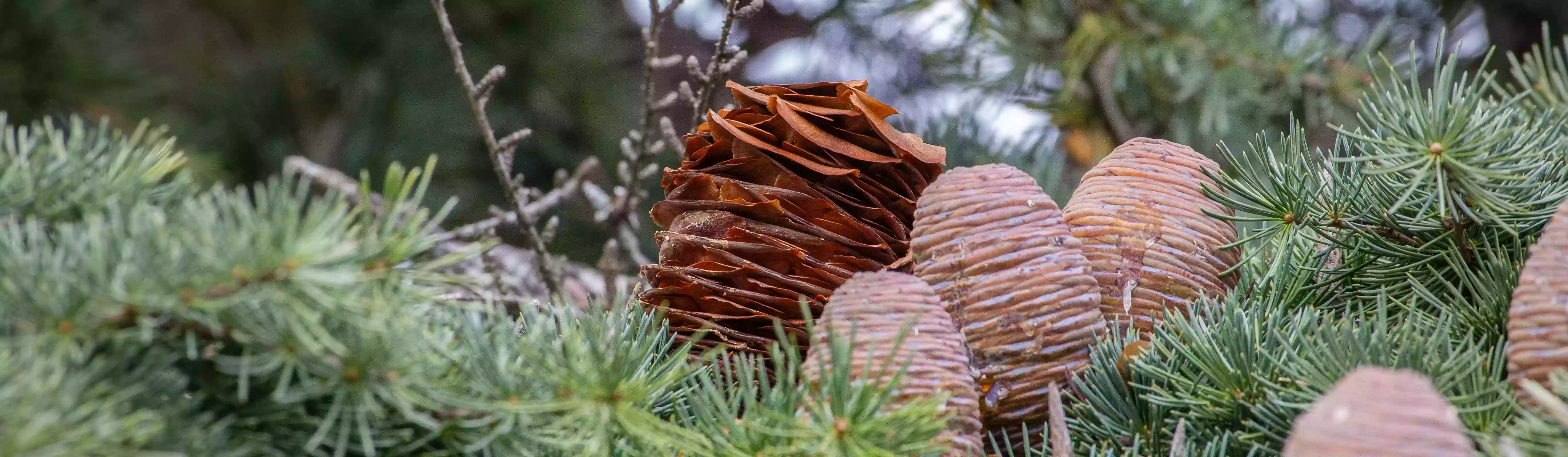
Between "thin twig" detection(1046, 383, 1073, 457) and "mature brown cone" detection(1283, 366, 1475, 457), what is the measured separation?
0.25 feet

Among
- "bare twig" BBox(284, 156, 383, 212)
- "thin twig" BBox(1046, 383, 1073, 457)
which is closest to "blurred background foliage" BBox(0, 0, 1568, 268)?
"thin twig" BBox(1046, 383, 1073, 457)

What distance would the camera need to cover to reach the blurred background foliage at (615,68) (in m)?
1.13

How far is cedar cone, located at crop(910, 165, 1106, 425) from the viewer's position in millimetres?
404

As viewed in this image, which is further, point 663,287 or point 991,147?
point 991,147

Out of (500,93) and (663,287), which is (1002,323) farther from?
(500,93)

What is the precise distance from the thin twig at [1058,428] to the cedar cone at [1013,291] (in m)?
0.03

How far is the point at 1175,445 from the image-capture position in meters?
0.36

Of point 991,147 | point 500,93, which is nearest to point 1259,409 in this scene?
point 991,147

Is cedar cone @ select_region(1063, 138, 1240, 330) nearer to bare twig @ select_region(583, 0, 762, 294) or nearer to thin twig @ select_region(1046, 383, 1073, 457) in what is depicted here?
thin twig @ select_region(1046, 383, 1073, 457)

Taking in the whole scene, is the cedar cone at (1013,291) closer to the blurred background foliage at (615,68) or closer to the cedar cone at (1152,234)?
the cedar cone at (1152,234)

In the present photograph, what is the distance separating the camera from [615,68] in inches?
86.6

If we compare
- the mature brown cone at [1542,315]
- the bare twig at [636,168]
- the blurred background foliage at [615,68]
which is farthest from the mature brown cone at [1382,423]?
the bare twig at [636,168]

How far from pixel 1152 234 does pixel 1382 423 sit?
169mm

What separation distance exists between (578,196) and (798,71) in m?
0.57
